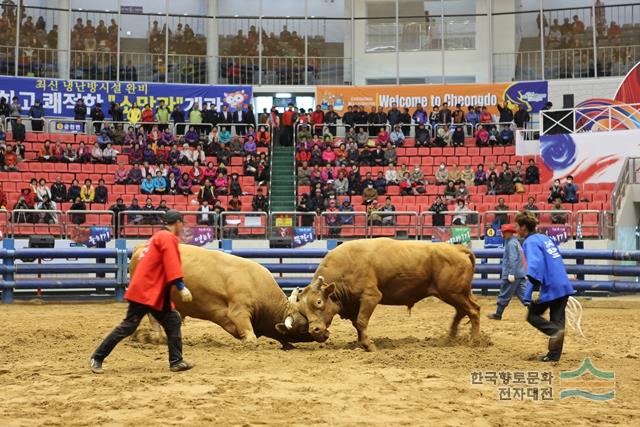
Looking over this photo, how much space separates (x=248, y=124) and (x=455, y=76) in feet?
31.9

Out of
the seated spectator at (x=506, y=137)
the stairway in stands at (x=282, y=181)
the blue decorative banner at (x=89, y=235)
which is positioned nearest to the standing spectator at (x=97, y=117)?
the stairway in stands at (x=282, y=181)

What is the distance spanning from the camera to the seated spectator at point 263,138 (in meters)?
31.6

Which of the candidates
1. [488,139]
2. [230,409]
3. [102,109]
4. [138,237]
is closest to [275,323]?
[230,409]

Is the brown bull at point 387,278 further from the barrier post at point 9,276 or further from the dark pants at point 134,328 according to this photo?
the barrier post at point 9,276

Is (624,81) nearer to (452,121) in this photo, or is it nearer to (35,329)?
(452,121)

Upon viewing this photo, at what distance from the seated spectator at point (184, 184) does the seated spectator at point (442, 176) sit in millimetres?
8119

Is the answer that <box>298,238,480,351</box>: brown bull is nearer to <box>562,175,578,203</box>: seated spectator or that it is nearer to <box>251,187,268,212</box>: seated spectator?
<box>562,175,578,203</box>: seated spectator

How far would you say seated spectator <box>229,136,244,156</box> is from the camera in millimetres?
30562

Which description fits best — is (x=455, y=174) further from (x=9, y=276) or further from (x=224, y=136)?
(x=9, y=276)

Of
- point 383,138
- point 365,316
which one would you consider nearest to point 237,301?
point 365,316

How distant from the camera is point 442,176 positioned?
93.9 ft

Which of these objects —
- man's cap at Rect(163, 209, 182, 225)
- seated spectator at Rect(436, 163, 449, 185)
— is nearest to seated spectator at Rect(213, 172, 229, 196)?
seated spectator at Rect(436, 163, 449, 185)

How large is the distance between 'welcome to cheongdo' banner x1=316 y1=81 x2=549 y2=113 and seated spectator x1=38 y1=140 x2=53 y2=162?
36.9 feet

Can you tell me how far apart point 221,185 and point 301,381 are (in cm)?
1919
